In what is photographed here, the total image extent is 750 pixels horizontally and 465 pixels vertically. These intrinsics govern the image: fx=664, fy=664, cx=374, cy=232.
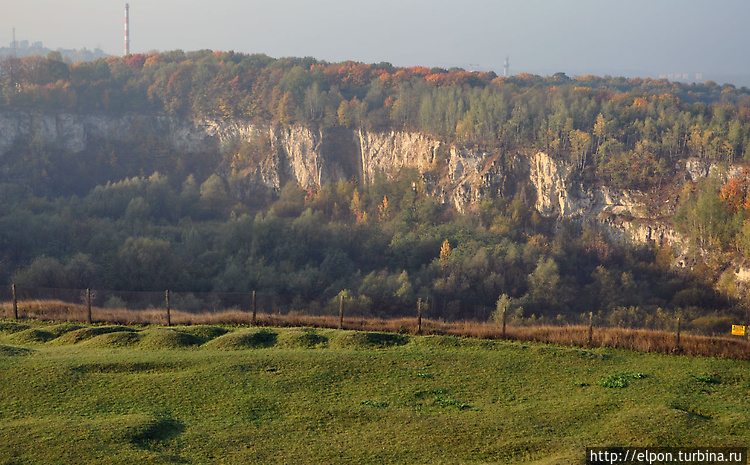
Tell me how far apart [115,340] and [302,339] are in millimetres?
5884

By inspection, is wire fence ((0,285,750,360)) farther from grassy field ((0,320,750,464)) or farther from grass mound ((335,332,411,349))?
grass mound ((335,332,411,349))

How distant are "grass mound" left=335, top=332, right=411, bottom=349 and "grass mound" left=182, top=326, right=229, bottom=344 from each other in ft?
13.8

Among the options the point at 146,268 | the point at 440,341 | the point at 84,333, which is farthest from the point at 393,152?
the point at 84,333

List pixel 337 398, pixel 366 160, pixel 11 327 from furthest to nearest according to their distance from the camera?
pixel 366 160 < pixel 11 327 < pixel 337 398

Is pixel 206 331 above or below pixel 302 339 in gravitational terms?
below

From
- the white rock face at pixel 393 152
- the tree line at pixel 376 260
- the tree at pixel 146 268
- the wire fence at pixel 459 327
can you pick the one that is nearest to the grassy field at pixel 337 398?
the wire fence at pixel 459 327

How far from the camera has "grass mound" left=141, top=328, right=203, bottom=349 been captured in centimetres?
2056

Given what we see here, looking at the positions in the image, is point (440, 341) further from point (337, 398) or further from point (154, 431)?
point (154, 431)

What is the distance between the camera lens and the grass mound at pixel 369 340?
2084 centimetres

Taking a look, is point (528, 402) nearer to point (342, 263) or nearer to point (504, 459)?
point (504, 459)

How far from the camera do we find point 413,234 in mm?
70000

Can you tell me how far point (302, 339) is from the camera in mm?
21250

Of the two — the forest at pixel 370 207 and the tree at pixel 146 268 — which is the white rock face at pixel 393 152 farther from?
the tree at pixel 146 268

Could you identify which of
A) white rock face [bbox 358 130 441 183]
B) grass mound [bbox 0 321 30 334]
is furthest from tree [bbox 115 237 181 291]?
white rock face [bbox 358 130 441 183]
